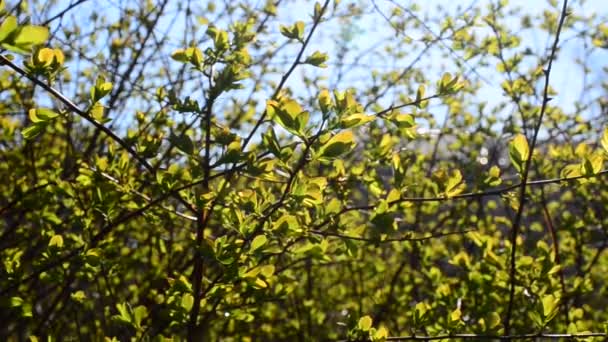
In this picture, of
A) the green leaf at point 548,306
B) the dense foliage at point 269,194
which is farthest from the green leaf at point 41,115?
the green leaf at point 548,306

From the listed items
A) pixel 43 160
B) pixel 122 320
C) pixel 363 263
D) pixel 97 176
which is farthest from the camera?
pixel 363 263

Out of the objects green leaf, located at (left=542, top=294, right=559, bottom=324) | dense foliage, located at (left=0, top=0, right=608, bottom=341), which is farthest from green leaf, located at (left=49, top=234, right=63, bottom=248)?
green leaf, located at (left=542, top=294, right=559, bottom=324)

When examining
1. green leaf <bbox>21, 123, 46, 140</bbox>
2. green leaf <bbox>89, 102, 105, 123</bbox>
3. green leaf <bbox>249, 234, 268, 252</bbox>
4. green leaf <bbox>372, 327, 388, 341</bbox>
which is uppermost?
green leaf <bbox>89, 102, 105, 123</bbox>

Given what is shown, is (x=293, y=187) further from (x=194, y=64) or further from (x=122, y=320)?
(x=122, y=320)

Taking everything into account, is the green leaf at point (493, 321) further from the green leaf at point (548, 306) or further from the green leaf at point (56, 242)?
the green leaf at point (56, 242)

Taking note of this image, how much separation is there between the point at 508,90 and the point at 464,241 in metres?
1.14

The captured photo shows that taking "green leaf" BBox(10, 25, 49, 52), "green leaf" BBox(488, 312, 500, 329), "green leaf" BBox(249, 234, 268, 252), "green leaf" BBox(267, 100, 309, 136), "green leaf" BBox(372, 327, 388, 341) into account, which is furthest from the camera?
"green leaf" BBox(488, 312, 500, 329)

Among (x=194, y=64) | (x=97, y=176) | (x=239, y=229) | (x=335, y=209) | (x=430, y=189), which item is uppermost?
(x=430, y=189)

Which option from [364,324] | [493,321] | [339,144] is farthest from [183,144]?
[493,321]

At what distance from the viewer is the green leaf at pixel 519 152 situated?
5.35 ft

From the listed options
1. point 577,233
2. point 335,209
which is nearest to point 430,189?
point 577,233

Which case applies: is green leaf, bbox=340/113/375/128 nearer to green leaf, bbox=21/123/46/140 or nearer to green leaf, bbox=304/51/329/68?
green leaf, bbox=304/51/329/68

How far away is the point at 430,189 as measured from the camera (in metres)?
3.51

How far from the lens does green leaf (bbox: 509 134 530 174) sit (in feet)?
5.35
